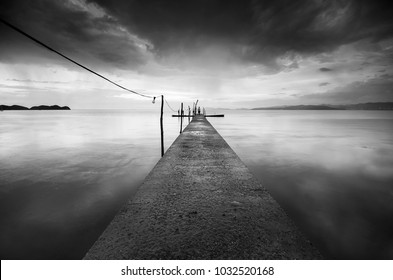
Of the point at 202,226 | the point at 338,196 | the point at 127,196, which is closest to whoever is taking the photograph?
→ the point at 202,226

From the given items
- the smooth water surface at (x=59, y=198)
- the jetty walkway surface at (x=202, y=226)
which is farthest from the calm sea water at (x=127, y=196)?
the jetty walkway surface at (x=202, y=226)

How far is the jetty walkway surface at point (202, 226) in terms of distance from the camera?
7.30 ft

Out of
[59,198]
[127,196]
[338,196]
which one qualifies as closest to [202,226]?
[127,196]

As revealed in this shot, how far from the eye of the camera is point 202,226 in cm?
271

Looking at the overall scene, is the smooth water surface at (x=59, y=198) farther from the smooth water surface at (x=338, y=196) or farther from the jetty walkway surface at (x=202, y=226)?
the smooth water surface at (x=338, y=196)

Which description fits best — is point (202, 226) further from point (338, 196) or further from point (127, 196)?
point (338, 196)

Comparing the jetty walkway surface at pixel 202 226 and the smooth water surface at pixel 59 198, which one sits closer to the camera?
the jetty walkway surface at pixel 202 226

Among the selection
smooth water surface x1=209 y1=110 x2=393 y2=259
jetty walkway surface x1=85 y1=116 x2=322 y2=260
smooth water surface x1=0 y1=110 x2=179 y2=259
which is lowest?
smooth water surface x1=0 y1=110 x2=179 y2=259

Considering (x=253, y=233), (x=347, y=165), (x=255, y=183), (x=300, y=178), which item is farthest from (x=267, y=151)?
(x=253, y=233)

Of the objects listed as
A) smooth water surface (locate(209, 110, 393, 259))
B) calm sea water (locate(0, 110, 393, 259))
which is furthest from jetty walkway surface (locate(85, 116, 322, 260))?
smooth water surface (locate(209, 110, 393, 259))

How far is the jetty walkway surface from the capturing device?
223 cm

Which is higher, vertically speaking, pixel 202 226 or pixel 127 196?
pixel 202 226

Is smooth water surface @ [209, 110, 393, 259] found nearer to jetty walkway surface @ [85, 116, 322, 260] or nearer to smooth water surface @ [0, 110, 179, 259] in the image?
jetty walkway surface @ [85, 116, 322, 260]
